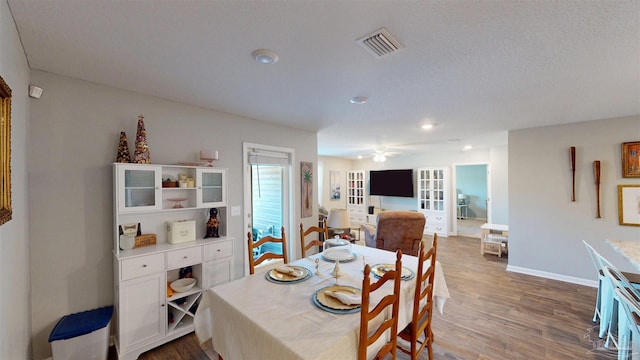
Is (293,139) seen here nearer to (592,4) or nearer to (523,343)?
(592,4)

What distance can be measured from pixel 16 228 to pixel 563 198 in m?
5.89

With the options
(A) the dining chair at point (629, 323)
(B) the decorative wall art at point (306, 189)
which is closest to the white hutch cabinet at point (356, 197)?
(B) the decorative wall art at point (306, 189)

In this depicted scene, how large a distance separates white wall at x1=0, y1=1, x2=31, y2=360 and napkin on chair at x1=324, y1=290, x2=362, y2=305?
1.62 metres

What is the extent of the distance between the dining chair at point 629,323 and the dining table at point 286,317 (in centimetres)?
118

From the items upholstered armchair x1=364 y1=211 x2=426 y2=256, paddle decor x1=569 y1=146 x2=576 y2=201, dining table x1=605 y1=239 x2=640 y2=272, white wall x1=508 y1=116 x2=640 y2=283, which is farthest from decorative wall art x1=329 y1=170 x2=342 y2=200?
dining table x1=605 y1=239 x2=640 y2=272

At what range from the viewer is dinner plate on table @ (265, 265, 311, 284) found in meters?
1.82

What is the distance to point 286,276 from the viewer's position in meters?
1.92

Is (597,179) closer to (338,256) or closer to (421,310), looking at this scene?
(421,310)

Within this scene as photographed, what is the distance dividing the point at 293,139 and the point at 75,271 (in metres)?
2.88

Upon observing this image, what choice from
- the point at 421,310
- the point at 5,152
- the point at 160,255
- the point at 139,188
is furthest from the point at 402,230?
the point at 5,152

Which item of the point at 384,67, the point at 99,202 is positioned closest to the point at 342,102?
the point at 384,67

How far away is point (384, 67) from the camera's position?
1.89 meters

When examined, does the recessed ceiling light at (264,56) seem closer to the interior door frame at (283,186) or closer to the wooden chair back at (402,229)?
the interior door frame at (283,186)

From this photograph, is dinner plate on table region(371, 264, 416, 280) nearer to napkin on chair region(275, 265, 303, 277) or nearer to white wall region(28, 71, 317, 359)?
napkin on chair region(275, 265, 303, 277)
